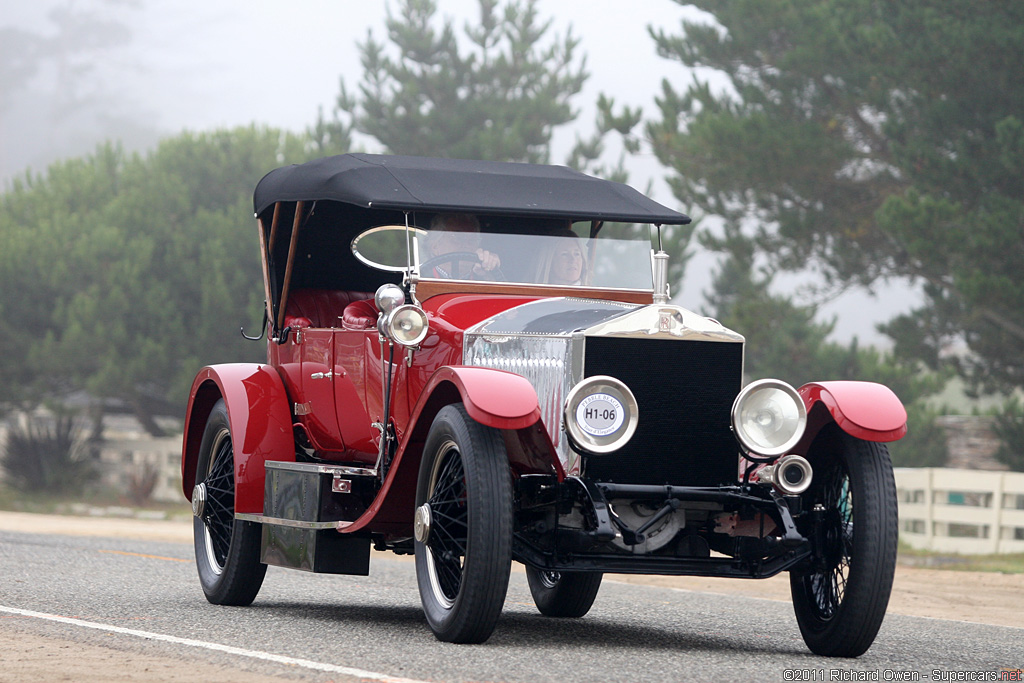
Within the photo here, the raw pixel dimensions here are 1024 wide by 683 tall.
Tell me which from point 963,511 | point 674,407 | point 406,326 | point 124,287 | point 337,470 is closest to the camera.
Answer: point 674,407

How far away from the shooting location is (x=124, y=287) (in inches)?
1485

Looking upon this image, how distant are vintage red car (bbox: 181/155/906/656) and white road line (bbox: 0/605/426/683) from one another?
80 cm

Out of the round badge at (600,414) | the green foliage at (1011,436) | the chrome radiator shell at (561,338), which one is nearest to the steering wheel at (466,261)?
the chrome radiator shell at (561,338)

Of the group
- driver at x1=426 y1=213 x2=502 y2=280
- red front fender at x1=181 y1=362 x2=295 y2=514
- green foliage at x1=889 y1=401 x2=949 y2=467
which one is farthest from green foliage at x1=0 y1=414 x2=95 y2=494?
driver at x1=426 y1=213 x2=502 y2=280

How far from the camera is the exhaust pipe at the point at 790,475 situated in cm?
670

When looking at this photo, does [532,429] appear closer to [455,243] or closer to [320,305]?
[455,243]

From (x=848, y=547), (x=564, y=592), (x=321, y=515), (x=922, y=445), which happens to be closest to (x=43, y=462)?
(x=922, y=445)

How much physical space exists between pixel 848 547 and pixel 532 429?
159cm

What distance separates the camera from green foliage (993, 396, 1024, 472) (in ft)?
78.3

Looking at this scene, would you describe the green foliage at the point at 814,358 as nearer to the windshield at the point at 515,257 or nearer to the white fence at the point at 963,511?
the white fence at the point at 963,511

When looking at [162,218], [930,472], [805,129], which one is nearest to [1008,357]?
[805,129]

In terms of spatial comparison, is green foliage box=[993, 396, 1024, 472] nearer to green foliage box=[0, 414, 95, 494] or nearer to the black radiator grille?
the black radiator grille

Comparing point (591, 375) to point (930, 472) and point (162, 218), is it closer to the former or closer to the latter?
point (930, 472)

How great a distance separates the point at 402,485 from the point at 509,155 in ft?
107
